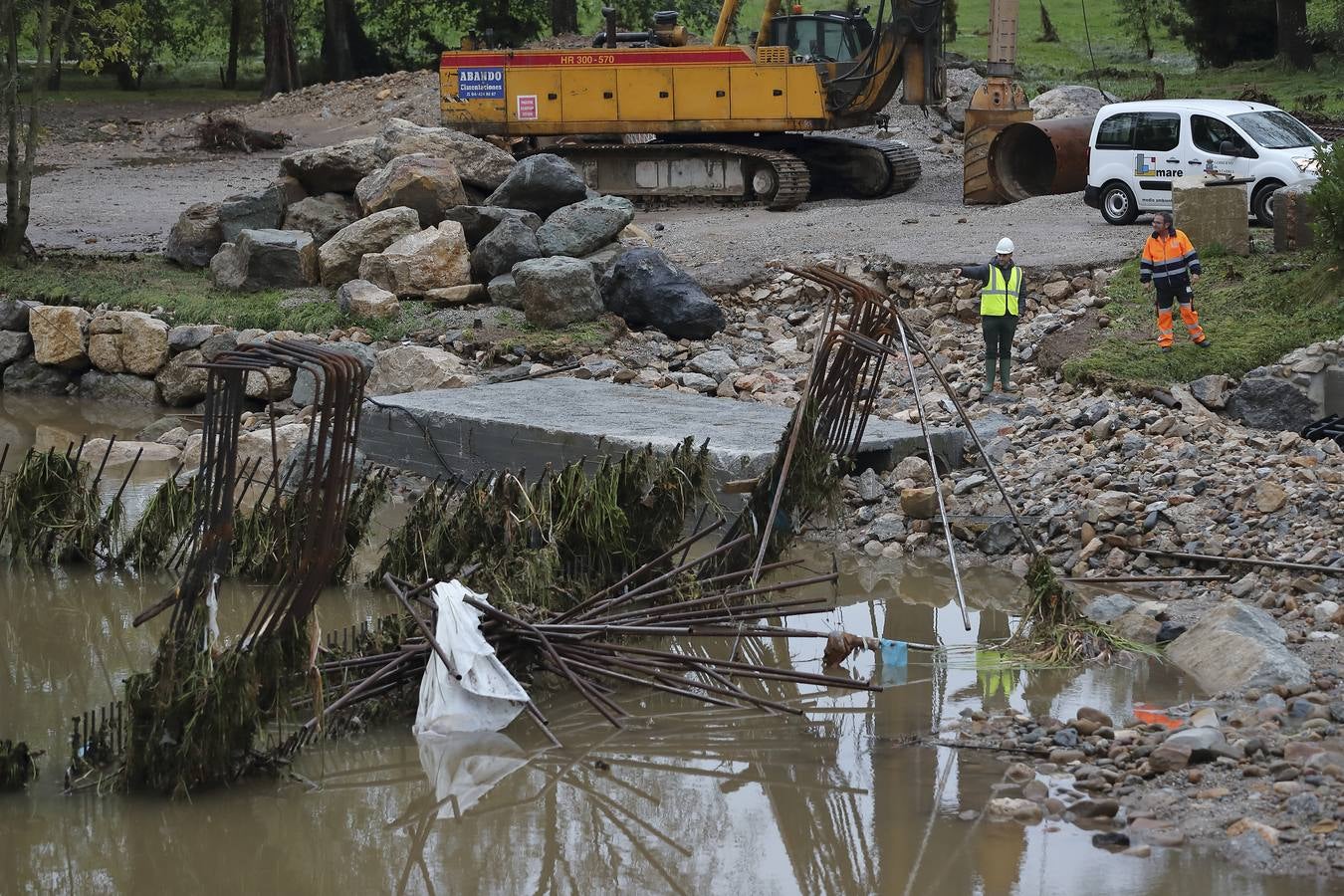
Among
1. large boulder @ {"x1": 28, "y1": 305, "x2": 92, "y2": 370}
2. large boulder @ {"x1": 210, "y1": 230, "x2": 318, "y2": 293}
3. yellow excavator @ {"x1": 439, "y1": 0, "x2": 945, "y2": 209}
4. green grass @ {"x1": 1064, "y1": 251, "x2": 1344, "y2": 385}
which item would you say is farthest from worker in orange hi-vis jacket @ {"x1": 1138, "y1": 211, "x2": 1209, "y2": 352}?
large boulder @ {"x1": 28, "y1": 305, "x2": 92, "y2": 370}

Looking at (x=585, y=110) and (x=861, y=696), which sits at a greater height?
(x=585, y=110)

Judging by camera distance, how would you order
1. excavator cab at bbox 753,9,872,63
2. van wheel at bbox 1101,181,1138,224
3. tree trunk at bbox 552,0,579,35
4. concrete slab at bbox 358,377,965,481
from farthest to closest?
1. tree trunk at bbox 552,0,579,35
2. excavator cab at bbox 753,9,872,63
3. van wheel at bbox 1101,181,1138,224
4. concrete slab at bbox 358,377,965,481

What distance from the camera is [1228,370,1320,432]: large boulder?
1188cm

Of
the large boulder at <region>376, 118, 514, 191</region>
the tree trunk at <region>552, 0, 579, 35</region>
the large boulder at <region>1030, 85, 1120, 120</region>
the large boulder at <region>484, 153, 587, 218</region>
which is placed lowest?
the large boulder at <region>484, 153, 587, 218</region>

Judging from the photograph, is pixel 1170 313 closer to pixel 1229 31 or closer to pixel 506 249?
pixel 506 249

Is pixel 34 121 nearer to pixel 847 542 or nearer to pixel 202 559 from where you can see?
pixel 847 542

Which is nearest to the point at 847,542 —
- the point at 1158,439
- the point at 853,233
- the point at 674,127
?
the point at 1158,439

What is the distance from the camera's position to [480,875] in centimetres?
620

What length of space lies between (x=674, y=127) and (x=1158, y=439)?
12881 mm

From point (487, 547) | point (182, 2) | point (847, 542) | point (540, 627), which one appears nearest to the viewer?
point (540, 627)

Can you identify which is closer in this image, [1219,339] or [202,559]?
[202,559]

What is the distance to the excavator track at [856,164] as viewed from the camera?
23.0 meters

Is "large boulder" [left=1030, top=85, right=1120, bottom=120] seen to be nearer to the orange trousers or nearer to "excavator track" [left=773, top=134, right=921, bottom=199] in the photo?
"excavator track" [left=773, top=134, right=921, bottom=199]

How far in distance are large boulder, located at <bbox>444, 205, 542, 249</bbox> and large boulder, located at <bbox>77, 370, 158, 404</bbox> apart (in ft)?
12.5
